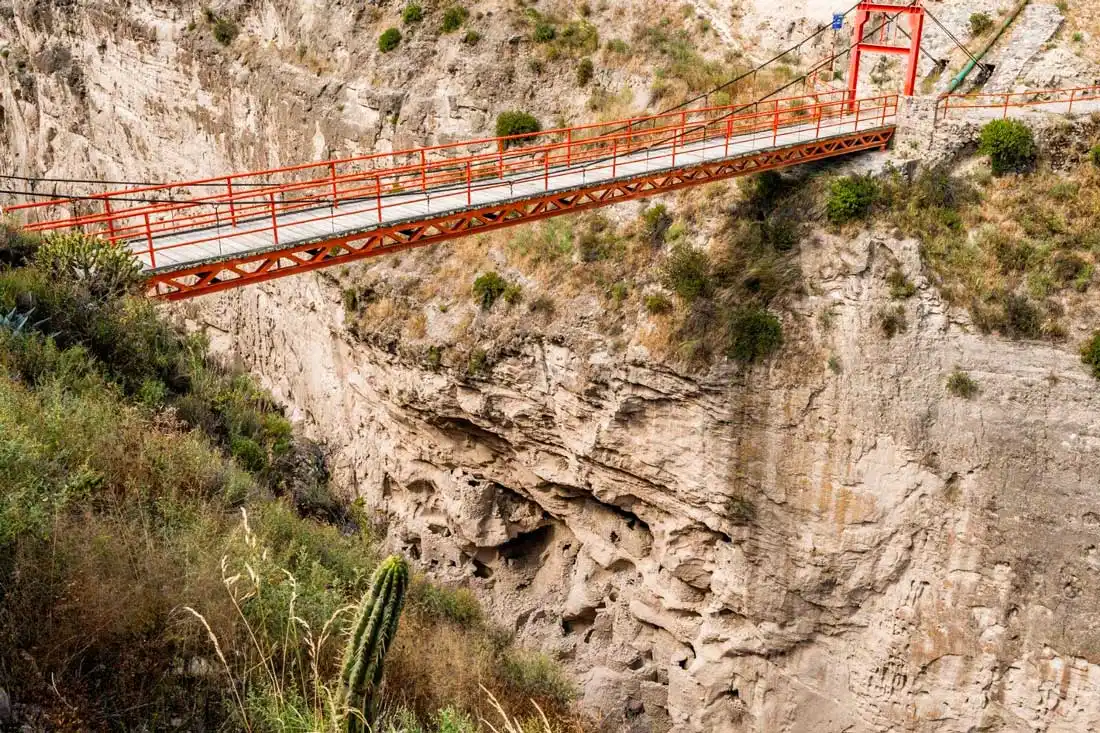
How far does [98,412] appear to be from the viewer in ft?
37.3

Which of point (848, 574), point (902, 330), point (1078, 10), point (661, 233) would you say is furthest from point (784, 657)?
point (1078, 10)

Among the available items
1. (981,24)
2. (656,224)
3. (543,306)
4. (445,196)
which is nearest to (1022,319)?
(656,224)

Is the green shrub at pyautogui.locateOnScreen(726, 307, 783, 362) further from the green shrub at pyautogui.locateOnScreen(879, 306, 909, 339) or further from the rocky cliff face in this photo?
the green shrub at pyautogui.locateOnScreen(879, 306, 909, 339)

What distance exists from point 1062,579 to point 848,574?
13.2 feet

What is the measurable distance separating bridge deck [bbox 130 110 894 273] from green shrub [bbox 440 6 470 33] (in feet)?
28.4

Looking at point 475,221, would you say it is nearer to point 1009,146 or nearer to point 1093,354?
point 1009,146

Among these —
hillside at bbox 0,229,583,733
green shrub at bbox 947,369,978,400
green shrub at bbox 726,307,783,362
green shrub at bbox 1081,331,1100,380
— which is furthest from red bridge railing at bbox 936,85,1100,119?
hillside at bbox 0,229,583,733

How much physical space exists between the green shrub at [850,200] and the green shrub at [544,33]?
433 inches

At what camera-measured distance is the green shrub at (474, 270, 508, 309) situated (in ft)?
75.2

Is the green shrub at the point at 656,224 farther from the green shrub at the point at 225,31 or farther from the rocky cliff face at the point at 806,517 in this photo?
the green shrub at the point at 225,31

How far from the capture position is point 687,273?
20.8m

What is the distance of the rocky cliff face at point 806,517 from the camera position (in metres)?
18.2

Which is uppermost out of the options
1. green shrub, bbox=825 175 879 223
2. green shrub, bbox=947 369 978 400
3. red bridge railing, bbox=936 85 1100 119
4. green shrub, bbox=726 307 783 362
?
red bridge railing, bbox=936 85 1100 119

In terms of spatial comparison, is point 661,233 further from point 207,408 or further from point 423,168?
point 207,408
